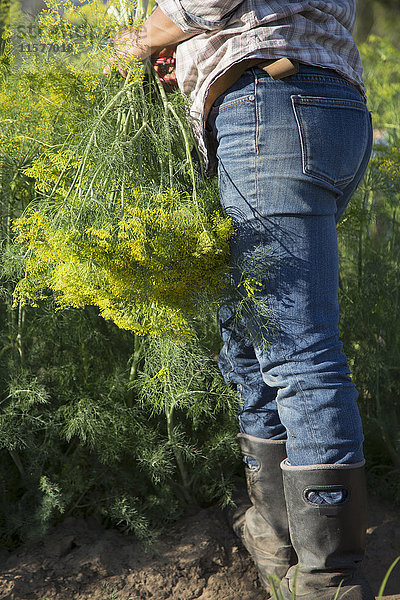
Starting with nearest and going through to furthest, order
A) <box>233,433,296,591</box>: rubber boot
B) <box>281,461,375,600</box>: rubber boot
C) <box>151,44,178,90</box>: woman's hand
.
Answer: <box>281,461,375,600</box>: rubber boot → <box>151,44,178,90</box>: woman's hand → <box>233,433,296,591</box>: rubber boot

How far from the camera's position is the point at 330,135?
1237mm

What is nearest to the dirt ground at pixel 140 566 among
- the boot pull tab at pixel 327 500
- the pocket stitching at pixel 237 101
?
the boot pull tab at pixel 327 500

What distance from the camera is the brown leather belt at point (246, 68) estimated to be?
1.19m

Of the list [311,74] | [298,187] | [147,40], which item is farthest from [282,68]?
[147,40]

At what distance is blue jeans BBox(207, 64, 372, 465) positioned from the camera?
4.01ft

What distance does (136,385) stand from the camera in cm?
181

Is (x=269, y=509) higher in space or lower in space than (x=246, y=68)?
lower

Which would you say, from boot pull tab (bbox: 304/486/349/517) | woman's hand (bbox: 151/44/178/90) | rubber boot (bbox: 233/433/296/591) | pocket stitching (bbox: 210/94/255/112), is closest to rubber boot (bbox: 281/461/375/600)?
boot pull tab (bbox: 304/486/349/517)

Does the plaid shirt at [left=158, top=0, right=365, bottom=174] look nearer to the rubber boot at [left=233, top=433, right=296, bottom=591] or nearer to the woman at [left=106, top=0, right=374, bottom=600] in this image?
the woman at [left=106, top=0, right=374, bottom=600]

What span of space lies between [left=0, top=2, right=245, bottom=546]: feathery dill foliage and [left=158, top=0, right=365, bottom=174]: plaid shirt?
0.19 m

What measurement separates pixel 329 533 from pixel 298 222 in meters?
0.76

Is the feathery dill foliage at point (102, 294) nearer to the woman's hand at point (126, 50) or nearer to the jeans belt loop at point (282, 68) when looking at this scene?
the woman's hand at point (126, 50)

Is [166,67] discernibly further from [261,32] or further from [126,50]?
[261,32]

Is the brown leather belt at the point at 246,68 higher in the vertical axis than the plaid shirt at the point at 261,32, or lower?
lower
